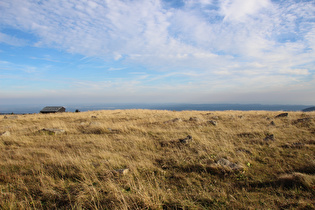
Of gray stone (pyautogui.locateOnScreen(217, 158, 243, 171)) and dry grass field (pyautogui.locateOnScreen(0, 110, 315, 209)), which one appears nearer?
dry grass field (pyautogui.locateOnScreen(0, 110, 315, 209))

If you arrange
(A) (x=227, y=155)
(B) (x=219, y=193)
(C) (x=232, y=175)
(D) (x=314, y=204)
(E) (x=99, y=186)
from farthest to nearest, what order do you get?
1. (A) (x=227, y=155)
2. (C) (x=232, y=175)
3. (E) (x=99, y=186)
4. (B) (x=219, y=193)
5. (D) (x=314, y=204)

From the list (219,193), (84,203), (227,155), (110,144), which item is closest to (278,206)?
(219,193)

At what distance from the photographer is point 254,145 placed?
7742 millimetres

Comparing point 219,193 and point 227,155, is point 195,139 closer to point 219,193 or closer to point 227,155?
point 227,155

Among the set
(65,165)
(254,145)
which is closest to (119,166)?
(65,165)

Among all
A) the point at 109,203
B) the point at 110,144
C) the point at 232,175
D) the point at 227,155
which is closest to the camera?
the point at 109,203

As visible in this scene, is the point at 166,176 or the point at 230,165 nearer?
the point at 166,176

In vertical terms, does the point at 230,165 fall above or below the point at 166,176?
above

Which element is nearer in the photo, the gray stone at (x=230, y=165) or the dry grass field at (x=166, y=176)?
the dry grass field at (x=166, y=176)

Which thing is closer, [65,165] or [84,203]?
[84,203]

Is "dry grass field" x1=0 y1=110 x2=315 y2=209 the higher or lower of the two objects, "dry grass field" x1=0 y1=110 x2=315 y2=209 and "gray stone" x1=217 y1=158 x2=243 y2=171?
the lower

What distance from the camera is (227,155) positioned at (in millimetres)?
6504

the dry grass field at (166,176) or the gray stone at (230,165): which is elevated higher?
the gray stone at (230,165)

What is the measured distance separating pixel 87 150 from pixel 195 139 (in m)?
5.65
